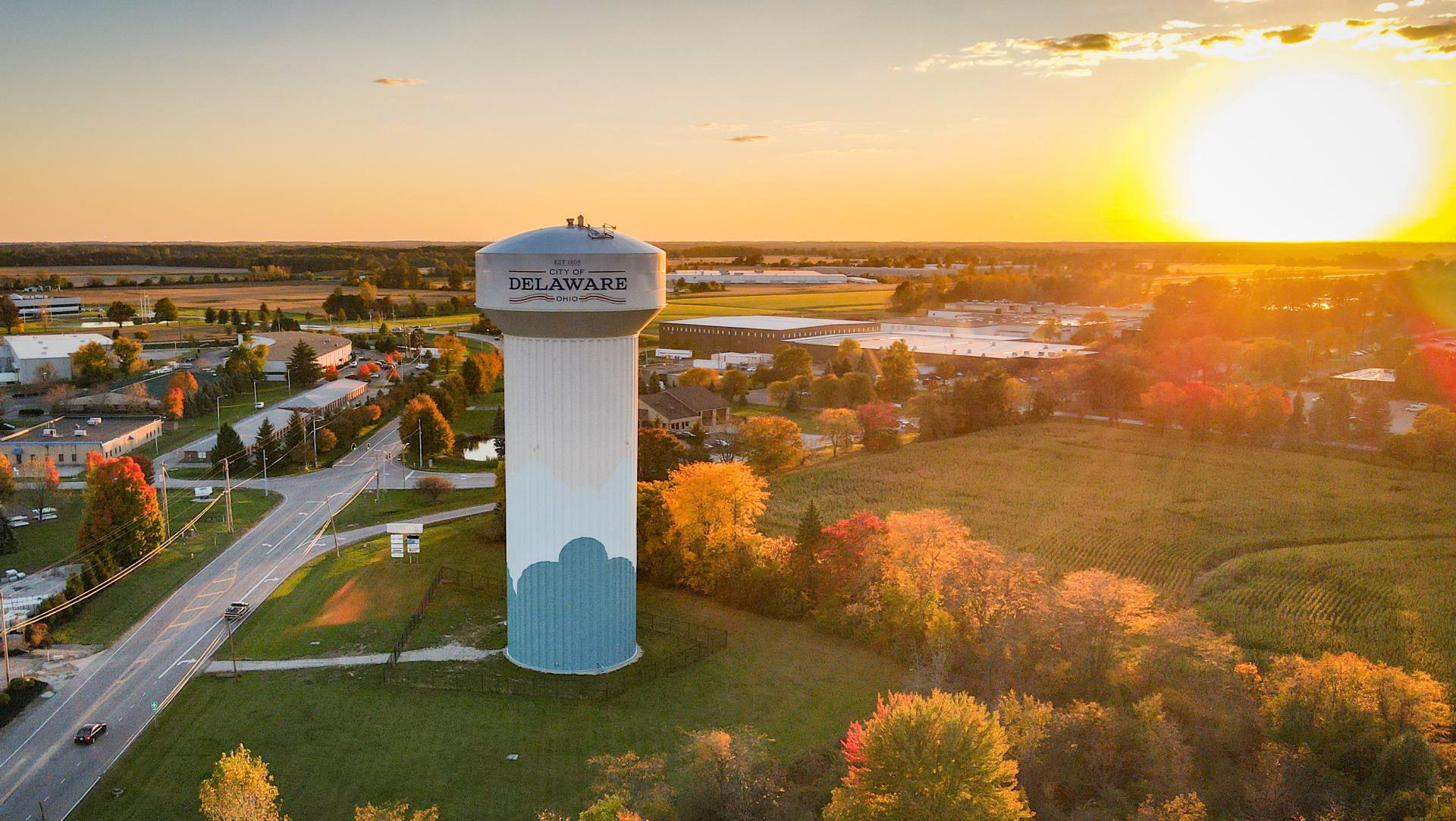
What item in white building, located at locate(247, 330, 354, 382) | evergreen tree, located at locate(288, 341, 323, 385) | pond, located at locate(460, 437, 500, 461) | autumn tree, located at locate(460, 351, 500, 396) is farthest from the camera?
white building, located at locate(247, 330, 354, 382)

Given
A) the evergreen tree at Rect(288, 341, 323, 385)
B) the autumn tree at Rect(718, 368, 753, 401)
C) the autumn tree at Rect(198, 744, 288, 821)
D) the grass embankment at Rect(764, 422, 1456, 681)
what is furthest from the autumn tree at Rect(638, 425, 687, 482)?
the evergreen tree at Rect(288, 341, 323, 385)

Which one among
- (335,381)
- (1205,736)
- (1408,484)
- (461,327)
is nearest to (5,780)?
(1205,736)

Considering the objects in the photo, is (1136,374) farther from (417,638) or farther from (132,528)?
(132,528)

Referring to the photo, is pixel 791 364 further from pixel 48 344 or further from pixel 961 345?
pixel 48 344

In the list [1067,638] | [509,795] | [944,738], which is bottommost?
[509,795]

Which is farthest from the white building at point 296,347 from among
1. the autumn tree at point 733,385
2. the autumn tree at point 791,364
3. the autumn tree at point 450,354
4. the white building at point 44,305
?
the autumn tree at point 791,364

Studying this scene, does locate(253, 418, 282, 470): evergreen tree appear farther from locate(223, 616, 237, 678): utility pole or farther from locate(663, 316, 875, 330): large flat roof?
locate(663, 316, 875, 330): large flat roof

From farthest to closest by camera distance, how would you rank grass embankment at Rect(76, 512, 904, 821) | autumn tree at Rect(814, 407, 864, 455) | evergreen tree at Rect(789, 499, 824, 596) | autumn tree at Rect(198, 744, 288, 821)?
autumn tree at Rect(814, 407, 864, 455) → evergreen tree at Rect(789, 499, 824, 596) → grass embankment at Rect(76, 512, 904, 821) → autumn tree at Rect(198, 744, 288, 821)

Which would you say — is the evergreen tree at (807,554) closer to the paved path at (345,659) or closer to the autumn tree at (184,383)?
the paved path at (345,659)
